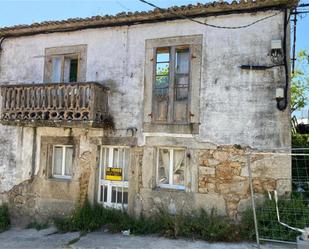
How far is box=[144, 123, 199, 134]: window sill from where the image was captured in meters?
8.30

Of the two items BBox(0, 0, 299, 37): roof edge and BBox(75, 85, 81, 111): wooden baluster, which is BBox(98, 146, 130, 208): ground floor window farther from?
BBox(0, 0, 299, 37): roof edge

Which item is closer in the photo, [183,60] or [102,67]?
[183,60]

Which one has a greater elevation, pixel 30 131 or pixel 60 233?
pixel 30 131

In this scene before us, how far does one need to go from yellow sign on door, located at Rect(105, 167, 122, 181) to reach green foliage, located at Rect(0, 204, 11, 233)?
3543mm

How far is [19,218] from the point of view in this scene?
9.85 meters

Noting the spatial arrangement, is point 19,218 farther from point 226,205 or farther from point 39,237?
point 226,205

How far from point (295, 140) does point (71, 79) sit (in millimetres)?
7457

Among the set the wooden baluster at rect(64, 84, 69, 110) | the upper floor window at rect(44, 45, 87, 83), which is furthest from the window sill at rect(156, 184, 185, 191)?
the upper floor window at rect(44, 45, 87, 83)

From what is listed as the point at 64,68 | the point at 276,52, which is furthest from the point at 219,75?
the point at 64,68

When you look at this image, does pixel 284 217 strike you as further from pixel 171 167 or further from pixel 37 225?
pixel 37 225

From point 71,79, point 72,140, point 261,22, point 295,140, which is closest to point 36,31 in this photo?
point 71,79

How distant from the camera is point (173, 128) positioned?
8.49 metres

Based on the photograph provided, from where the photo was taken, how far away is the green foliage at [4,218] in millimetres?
9589

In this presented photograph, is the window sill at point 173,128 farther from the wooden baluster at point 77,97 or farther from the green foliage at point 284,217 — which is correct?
the green foliage at point 284,217
